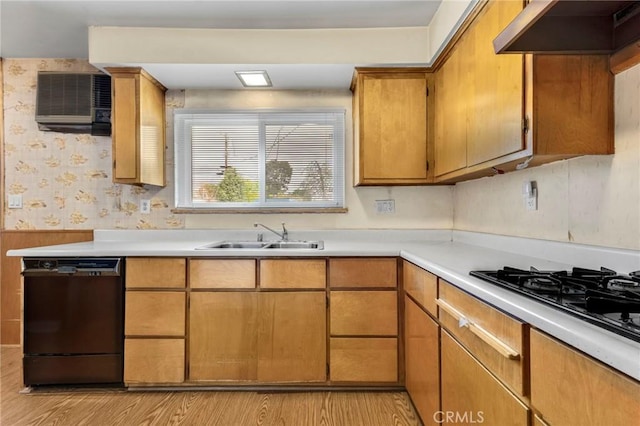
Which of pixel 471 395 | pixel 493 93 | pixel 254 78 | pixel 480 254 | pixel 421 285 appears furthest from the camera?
pixel 254 78

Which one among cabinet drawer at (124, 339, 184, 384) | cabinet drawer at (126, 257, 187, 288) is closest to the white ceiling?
cabinet drawer at (126, 257, 187, 288)

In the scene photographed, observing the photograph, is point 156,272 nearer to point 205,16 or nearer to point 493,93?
point 205,16

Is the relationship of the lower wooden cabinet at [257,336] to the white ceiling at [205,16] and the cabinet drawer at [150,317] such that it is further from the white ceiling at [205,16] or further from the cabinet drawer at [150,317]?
the white ceiling at [205,16]

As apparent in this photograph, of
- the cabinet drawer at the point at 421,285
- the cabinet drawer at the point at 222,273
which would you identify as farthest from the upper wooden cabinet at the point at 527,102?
the cabinet drawer at the point at 222,273

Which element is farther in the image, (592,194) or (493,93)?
(493,93)

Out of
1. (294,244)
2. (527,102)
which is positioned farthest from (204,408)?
(527,102)

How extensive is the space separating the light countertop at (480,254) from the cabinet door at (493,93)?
1.64ft

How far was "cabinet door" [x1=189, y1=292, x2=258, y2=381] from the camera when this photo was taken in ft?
7.32

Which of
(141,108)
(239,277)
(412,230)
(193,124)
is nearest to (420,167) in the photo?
(412,230)

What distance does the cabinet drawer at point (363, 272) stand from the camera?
2.21 metres

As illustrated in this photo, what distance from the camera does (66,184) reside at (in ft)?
9.66

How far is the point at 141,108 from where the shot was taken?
2551 mm

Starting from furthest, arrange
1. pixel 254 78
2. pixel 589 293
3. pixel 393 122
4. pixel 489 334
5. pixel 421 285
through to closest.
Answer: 1. pixel 254 78
2. pixel 393 122
3. pixel 421 285
4. pixel 489 334
5. pixel 589 293

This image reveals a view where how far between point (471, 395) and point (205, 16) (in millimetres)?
2458
